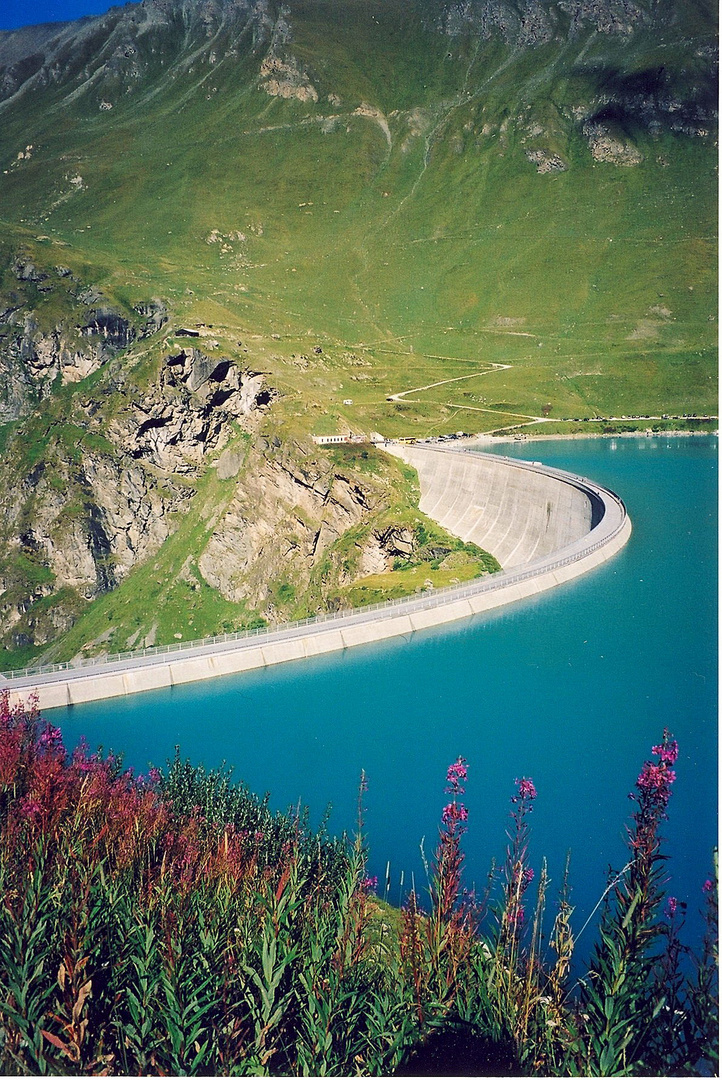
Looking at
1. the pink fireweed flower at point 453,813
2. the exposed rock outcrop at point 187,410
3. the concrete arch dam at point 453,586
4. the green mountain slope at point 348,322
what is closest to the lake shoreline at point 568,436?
the green mountain slope at point 348,322

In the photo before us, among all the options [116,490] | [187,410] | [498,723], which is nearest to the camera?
[498,723]

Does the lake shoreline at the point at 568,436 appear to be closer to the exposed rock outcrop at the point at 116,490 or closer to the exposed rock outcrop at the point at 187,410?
the exposed rock outcrop at the point at 187,410

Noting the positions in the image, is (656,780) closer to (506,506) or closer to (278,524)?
(278,524)

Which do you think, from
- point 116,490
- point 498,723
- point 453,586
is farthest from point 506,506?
point 116,490

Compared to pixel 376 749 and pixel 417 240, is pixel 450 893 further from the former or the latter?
pixel 417 240

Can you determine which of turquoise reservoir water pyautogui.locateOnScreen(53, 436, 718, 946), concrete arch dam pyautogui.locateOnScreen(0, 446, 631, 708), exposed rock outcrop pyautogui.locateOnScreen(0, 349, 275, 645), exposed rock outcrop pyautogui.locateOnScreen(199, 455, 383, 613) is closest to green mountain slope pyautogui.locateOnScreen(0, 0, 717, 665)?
exposed rock outcrop pyautogui.locateOnScreen(0, 349, 275, 645)

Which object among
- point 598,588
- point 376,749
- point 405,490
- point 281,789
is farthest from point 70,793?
point 405,490
